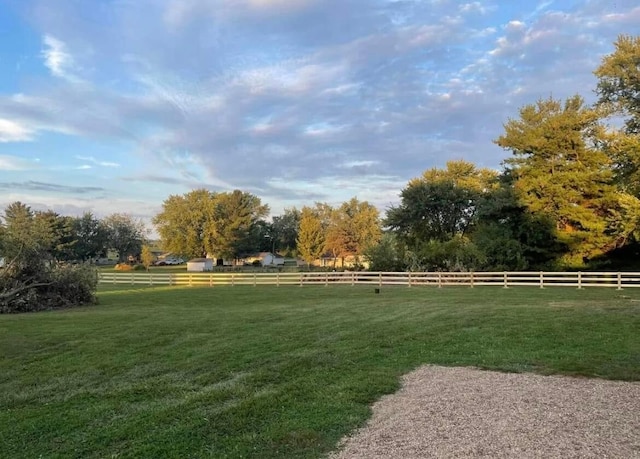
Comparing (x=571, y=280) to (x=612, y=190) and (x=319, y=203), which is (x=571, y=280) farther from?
(x=319, y=203)

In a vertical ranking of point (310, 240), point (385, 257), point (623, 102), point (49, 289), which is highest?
point (623, 102)

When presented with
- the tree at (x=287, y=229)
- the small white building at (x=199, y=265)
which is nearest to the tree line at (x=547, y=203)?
the small white building at (x=199, y=265)

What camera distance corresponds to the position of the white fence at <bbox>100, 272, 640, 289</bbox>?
2269cm

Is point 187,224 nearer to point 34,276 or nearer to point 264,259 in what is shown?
point 264,259

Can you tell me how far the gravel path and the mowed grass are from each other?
38cm

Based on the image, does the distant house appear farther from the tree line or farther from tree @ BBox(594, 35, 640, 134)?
tree @ BBox(594, 35, 640, 134)

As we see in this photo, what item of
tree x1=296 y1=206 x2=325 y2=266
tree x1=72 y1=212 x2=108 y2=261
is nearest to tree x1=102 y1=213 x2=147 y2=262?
tree x1=72 y1=212 x2=108 y2=261

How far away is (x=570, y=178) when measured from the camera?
2844 centimetres

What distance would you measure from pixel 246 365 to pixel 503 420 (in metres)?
3.87

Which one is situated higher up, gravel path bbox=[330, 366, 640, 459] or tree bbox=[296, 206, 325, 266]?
tree bbox=[296, 206, 325, 266]

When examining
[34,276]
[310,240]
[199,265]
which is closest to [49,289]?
[34,276]

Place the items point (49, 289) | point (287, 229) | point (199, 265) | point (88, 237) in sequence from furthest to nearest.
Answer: point (287, 229) < point (88, 237) < point (199, 265) < point (49, 289)

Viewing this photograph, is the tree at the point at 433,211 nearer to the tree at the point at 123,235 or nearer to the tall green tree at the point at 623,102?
the tall green tree at the point at 623,102

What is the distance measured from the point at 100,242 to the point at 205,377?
7900cm
